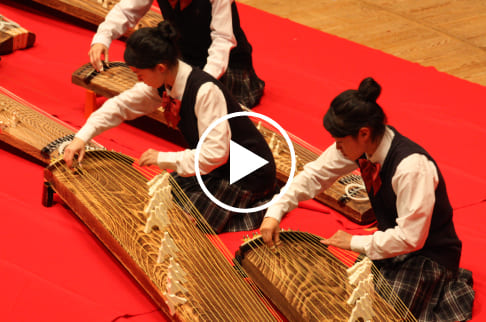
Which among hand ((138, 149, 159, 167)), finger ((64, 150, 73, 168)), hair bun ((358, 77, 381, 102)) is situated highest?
hair bun ((358, 77, 381, 102))

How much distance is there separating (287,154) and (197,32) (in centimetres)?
83

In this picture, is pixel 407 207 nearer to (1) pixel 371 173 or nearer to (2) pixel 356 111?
(1) pixel 371 173

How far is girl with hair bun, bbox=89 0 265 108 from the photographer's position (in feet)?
11.1

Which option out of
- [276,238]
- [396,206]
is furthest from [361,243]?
[276,238]

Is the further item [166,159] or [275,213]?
[166,159]

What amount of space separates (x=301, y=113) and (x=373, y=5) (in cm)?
210

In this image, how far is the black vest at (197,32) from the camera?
134 inches

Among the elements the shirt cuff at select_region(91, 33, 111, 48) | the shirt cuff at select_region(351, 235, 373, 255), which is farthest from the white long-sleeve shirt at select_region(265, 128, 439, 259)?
the shirt cuff at select_region(91, 33, 111, 48)

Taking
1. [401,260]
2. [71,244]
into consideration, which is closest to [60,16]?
[71,244]

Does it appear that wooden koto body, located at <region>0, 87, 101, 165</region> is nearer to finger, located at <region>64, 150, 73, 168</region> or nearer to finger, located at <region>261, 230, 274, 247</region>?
finger, located at <region>64, 150, 73, 168</region>

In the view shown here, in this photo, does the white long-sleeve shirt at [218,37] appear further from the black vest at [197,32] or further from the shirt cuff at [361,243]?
the shirt cuff at [361,243]

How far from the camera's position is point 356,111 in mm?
2111

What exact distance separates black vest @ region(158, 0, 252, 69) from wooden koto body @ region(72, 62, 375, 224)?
1.17 feet

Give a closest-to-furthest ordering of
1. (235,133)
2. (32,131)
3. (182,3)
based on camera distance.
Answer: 1. (235,133)
2. (32,131)
3. (182,3)
